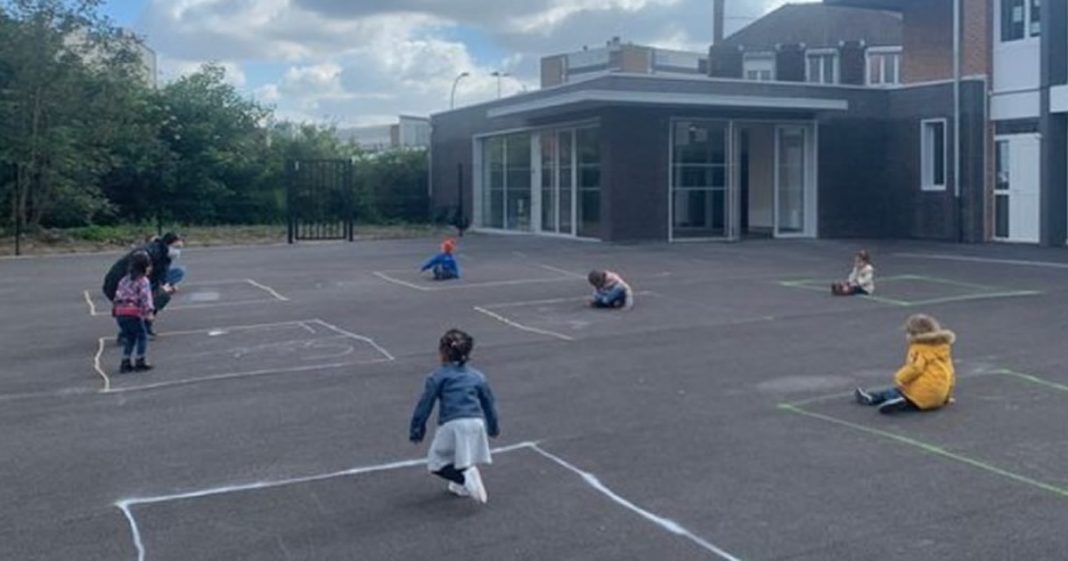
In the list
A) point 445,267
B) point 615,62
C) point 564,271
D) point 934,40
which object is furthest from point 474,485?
point 615,62

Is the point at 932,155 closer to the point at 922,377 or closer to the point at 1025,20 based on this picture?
the point at 1025,20

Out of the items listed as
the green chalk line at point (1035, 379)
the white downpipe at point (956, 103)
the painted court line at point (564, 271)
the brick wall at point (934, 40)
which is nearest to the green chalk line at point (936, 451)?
the green chalk line at point (1035, 379)

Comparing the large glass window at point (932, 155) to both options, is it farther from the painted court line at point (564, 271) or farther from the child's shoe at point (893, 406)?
the child's shoe at point (893, 406)

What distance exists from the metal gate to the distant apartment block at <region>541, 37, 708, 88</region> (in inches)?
1204

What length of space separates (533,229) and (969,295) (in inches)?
719

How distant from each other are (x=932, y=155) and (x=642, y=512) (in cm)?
2662

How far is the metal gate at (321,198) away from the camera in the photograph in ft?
115

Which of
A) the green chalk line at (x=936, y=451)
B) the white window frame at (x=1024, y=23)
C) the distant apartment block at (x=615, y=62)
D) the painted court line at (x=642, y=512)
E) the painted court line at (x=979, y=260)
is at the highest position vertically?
the distant apartment block at (x=615, y=62)

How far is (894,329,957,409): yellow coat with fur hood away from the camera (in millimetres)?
9594

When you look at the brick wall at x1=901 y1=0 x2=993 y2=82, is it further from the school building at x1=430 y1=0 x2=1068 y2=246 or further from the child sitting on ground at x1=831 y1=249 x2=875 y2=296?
the child sitting on ground at x1=831 y1=249 x2=875 y2=296

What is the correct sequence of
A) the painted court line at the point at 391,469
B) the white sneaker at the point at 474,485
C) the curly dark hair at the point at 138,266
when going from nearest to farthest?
1. the painted court line at the point at 391,469
2. the white sneaker at the point at 474,485
3. the curly dark hair at the point at 138,266

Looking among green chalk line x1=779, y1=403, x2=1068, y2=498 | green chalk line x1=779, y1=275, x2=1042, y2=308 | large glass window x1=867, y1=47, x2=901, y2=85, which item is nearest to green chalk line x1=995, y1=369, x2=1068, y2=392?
green chalk line x1=779, y1=403, x2=1068, y2=498

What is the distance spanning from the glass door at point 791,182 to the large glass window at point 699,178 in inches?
84.9

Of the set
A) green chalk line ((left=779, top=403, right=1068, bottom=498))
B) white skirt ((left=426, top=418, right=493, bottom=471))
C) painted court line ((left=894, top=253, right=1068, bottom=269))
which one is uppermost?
painted court line ((left=894, top=253, right=1068, bottom=269))
